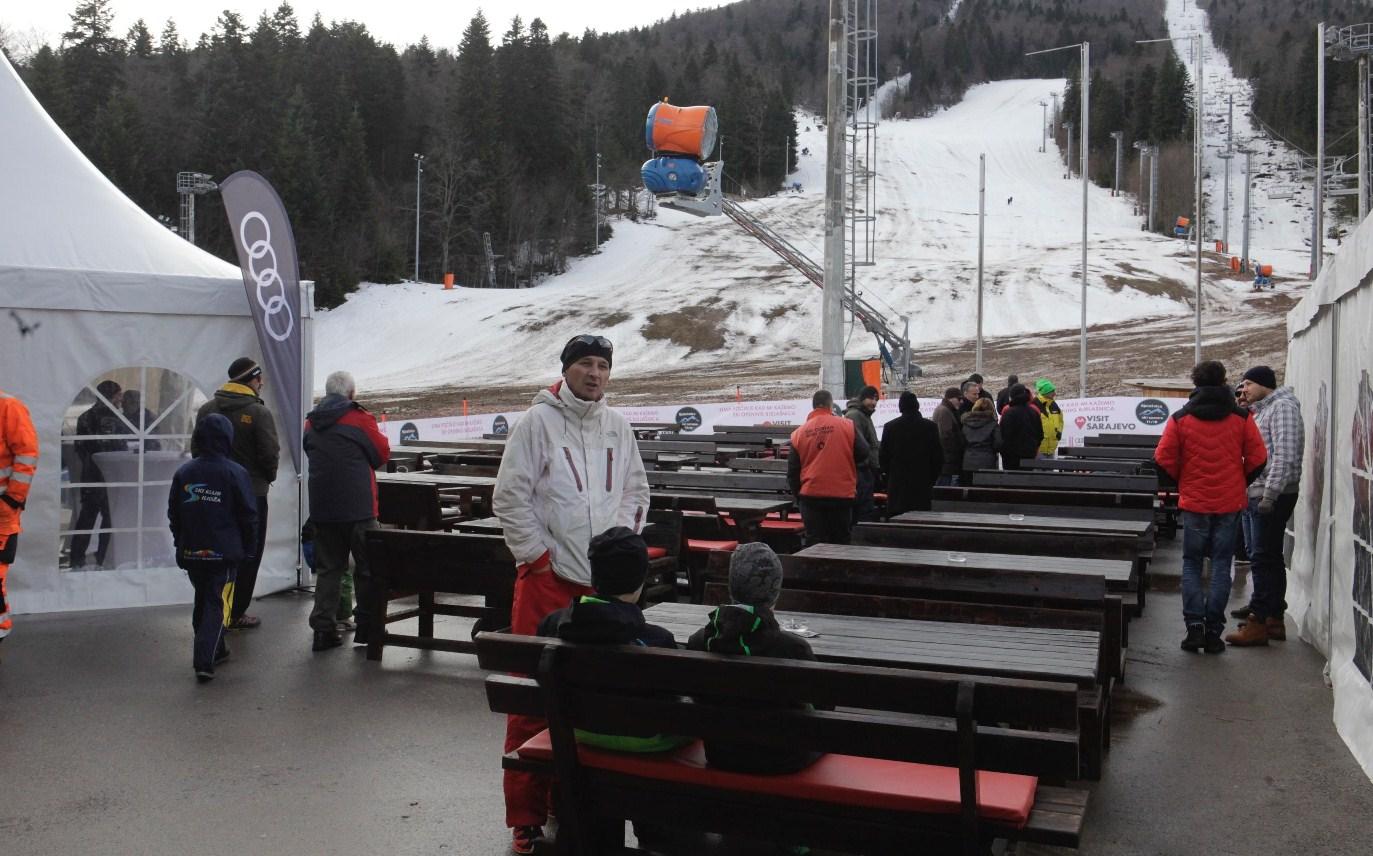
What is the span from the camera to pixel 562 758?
384 centimetres

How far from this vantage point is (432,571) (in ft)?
24.9

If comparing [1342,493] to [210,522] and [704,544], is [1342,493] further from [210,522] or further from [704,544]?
[210,522]

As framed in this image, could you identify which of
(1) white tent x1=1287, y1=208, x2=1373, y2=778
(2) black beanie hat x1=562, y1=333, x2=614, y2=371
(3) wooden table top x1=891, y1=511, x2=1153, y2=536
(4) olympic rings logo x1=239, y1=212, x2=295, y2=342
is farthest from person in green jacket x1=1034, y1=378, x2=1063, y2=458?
(2) black beanie hat x1=562, y1=333, x2=614, y2=371

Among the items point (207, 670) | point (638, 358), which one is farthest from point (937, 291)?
point (207, 670)

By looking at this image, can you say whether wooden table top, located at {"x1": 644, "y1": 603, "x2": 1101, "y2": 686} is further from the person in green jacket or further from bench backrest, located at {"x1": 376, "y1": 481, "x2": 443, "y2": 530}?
the person in green jacket

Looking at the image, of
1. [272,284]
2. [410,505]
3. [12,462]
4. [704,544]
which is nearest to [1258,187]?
[704,544]

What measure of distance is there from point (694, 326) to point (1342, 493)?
149 ft

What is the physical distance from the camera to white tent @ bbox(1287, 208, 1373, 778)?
6.04 meters

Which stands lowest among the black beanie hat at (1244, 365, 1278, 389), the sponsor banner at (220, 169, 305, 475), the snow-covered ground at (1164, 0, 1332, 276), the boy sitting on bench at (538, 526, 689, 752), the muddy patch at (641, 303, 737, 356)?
the boy sitting on bench at (538, 526, 689, 752)

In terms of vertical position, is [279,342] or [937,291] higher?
[937,291]

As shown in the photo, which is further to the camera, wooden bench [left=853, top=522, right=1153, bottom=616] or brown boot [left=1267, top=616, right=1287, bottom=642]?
brown boot [left=1267, top=616, right=1287, bottom=642]

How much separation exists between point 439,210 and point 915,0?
Result: 13740cm

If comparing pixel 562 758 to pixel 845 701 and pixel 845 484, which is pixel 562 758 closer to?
pixel 845 701

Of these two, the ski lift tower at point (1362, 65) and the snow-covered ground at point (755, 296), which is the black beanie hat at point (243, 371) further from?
the snow-covered ground at point (755, 296)
